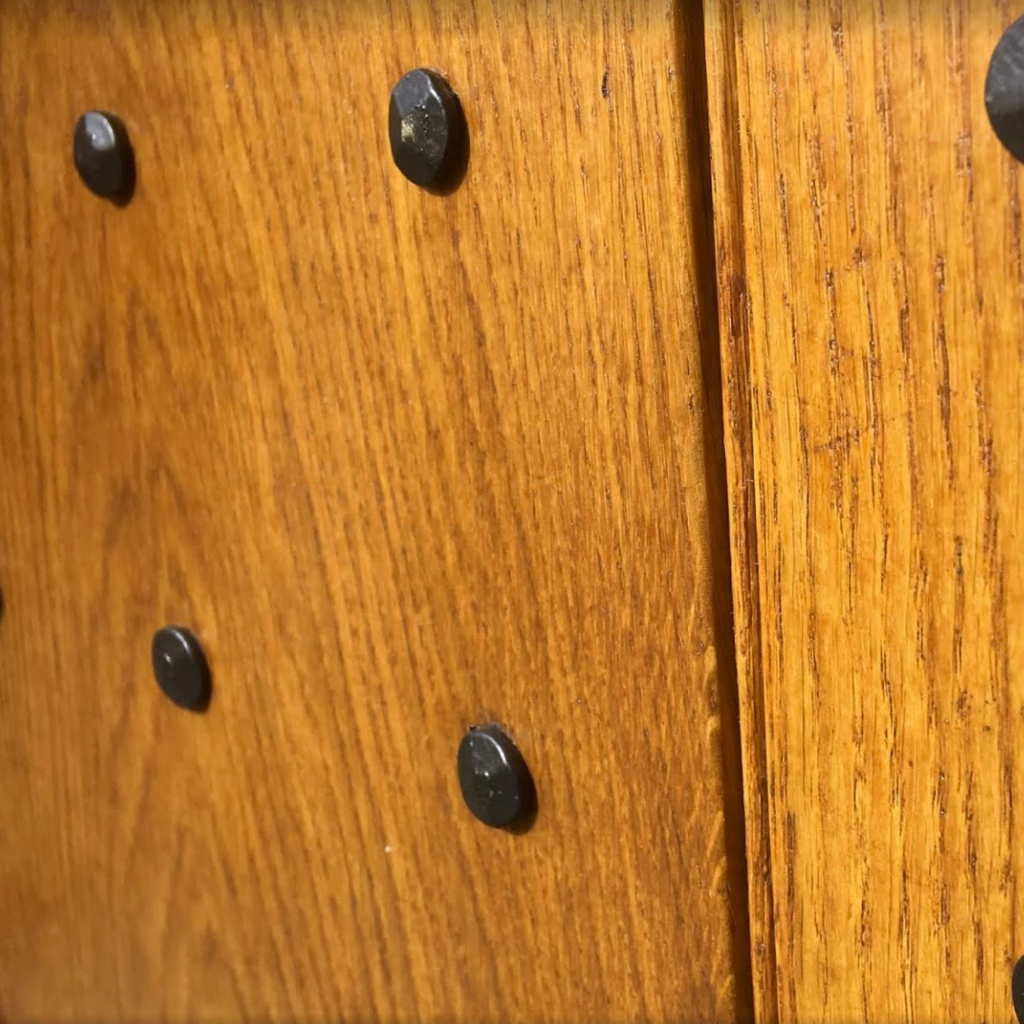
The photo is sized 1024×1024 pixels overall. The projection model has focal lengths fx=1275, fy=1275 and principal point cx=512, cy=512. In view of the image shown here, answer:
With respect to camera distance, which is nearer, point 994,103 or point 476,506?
point 994,103

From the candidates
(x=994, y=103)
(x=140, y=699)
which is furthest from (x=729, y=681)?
(x=140, y=699)

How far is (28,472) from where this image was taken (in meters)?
0.51

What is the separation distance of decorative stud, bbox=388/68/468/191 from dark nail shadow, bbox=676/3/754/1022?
0.06 meters

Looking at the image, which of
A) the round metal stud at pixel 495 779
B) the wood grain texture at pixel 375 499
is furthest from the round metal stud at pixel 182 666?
the round metal stud at pixel 495 779

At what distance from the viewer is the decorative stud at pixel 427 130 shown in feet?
1.05

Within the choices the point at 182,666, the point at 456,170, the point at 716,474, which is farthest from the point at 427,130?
the point at 182,666

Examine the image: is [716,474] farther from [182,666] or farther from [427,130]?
[182,666]

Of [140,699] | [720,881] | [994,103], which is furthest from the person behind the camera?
[140,699]

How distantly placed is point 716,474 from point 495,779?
0.39 ft

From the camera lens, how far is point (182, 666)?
0.46 m

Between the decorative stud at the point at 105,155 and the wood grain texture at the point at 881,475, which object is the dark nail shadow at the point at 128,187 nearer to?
the decorative stud at the point at 105,155

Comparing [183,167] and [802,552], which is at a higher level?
[183,167]

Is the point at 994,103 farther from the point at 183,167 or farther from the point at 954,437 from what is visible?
the point at 183,167

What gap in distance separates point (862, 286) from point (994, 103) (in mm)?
45
